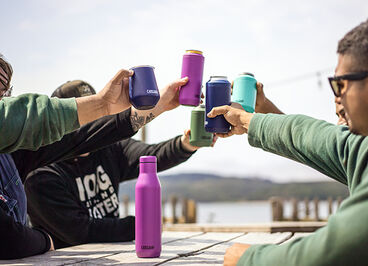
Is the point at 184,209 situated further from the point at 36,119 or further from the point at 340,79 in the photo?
the point at 340,79

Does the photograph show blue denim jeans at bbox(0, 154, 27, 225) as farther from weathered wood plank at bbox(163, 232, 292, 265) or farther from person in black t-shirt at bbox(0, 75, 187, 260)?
weathered wood plank at bbox(163, 232, 292, 265)

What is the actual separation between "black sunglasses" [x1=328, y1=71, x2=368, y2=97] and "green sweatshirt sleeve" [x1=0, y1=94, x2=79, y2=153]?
4.32ft

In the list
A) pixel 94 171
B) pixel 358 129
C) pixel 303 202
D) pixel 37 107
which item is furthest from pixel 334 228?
pixel 303 202

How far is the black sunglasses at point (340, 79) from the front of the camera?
1.49 m

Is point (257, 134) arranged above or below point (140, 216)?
above

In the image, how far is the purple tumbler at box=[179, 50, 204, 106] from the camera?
2.85 metres

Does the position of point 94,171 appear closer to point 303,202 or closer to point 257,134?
point 257,134

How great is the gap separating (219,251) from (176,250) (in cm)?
26

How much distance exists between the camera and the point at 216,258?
2.46 metres

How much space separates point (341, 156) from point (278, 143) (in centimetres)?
42

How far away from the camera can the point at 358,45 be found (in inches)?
59.0

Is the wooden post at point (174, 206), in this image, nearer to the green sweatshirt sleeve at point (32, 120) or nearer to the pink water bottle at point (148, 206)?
the pink water bottle at point (148, 206)

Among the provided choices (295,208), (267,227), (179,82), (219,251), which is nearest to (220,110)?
(179,82)

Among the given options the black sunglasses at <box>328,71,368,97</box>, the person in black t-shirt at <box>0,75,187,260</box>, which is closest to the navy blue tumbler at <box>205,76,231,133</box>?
the person in black t-shirt at <box>0,75,187,260</box>
